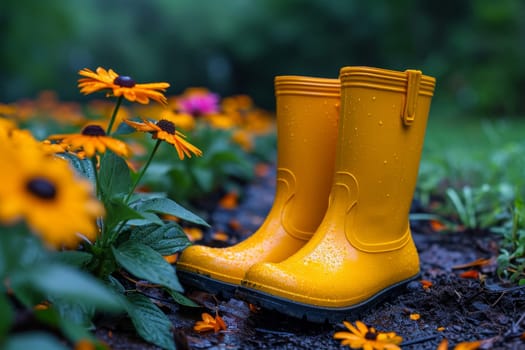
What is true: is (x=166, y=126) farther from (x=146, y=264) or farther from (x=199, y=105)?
(x=199, y=105)

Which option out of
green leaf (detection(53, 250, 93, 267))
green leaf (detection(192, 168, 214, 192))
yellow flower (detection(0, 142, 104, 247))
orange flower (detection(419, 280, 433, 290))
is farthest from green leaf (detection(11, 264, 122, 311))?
green leaf (detection(192, 168, 214, 192))

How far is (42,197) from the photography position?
2.29 ft

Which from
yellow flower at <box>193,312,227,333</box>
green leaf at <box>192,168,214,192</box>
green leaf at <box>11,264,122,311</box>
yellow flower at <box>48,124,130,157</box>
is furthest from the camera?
green leaf at <box>192,168,214,192</box>

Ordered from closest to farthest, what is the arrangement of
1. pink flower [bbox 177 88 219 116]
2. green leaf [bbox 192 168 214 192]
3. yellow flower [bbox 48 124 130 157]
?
1. yellow flower [bbox 48 124 130 157]
2. green leaf [bbox 192 168 214 192]
3. pink flower [bbox 177 88 219 116]

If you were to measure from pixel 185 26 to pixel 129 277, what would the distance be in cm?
1265

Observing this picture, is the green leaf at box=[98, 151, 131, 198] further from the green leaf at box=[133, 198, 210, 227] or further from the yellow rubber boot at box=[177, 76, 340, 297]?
the yellow rubber boot at box=[177, 76, 340, 297]

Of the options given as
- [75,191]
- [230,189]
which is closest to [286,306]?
[75,191]

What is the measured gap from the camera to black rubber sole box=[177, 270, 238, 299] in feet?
4.32

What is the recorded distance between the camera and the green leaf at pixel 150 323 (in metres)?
1.00

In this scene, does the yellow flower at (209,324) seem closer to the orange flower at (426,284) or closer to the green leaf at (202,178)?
the orange flower at (426,284)

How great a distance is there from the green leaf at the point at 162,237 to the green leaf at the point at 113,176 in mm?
113

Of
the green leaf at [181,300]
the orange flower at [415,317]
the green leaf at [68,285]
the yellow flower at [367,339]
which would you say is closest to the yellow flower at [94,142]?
the green leaf at [68,285]

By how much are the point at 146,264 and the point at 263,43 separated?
11.3 metres

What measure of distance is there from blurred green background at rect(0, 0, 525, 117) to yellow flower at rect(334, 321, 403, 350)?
830cm
